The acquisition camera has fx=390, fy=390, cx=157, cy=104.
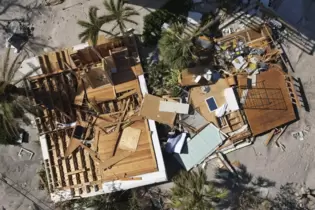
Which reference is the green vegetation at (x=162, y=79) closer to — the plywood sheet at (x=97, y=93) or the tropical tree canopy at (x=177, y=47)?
the tropical tree canopy at (x=177, y=47)

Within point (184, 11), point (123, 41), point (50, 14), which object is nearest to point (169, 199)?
point (123, 41)

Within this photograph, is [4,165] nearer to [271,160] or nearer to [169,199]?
[169,199]

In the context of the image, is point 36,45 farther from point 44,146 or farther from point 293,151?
point 293,151

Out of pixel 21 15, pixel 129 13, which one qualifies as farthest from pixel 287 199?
pixel 21 15

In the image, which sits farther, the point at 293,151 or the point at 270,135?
the point at 293,151

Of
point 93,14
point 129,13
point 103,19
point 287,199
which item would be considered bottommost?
point 287,199

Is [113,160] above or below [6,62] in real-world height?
below
